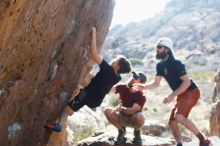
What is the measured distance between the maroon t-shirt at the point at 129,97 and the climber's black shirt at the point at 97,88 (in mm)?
1808

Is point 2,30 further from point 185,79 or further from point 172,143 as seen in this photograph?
point 172,143

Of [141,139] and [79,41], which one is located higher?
[79,41]

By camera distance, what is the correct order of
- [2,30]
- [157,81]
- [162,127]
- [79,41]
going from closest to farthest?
[2,30], [79,41], [157,81], [162,127]

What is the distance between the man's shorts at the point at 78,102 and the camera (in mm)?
11352

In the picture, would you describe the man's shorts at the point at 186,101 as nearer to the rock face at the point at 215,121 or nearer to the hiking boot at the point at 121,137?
the hiking boot at the point at 121,137

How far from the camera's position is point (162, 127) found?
28.8 metres

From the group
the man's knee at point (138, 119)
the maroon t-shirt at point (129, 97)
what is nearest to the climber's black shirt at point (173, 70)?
the maroon t-shirt at point (129, 97)

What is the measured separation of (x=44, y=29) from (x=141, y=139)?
Answer: 17.3 ft

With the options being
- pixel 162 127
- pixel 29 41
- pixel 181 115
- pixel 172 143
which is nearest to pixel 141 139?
pixel 172 143

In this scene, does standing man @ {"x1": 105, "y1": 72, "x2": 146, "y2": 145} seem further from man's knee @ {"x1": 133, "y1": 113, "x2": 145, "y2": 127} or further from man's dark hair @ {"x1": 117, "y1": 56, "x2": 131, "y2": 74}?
man's dark hair @ {"x1": 117, "y1": 56, "x2": 131, "y2": 74}

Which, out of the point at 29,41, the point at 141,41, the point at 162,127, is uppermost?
the point at 141,41

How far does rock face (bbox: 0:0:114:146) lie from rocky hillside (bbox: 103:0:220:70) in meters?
90.0

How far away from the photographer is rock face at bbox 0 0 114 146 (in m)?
8.72

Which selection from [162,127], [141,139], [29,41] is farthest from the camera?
[162,127]
